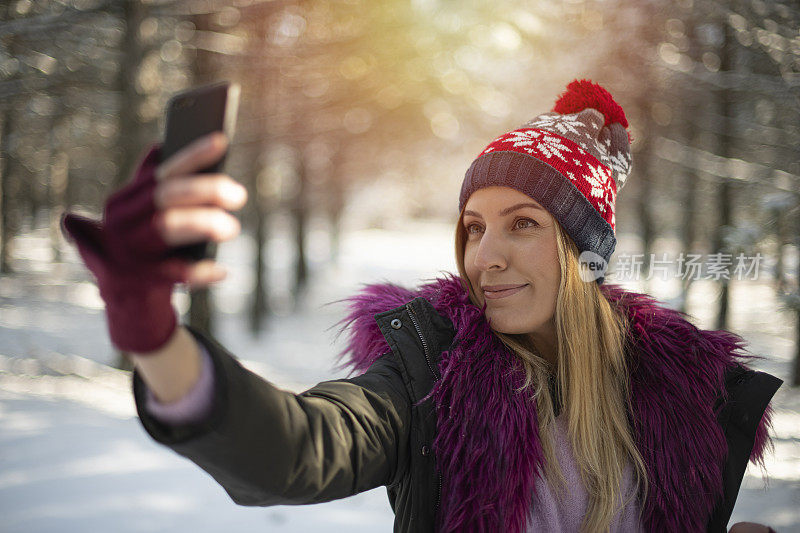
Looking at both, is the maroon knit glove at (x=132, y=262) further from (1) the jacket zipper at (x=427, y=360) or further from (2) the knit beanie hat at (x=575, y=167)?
(2) the knit beanie hat at (x=575, y=167)

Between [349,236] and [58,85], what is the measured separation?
87.9 feet

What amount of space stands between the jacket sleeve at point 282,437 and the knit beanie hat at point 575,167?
93cm

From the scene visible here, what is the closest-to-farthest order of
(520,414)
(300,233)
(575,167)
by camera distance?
(520,414), (575,167), (300,233)

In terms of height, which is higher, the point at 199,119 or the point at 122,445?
the point at 199,119

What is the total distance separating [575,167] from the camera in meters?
1.95

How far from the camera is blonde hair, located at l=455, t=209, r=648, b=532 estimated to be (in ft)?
5.69

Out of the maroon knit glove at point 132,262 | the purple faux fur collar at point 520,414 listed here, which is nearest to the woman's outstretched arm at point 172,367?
A: the maroon knit glove at point 132,262

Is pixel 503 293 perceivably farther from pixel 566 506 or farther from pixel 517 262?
pixel 566 506

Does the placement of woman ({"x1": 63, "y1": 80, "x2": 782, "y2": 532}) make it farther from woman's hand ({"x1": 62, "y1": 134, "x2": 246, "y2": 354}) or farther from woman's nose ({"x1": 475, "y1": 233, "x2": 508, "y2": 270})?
woman's hand ({"x1": 62, "y1": 134, "x2": 246, "y2": 354})

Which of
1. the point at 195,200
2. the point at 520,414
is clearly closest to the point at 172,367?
the point at 195,200

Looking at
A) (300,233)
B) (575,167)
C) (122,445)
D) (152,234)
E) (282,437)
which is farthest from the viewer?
(300,233)

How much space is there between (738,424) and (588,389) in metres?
0.56

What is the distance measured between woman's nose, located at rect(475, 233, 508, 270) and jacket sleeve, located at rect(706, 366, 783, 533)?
967 millimetres

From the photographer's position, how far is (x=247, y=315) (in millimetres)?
14930
